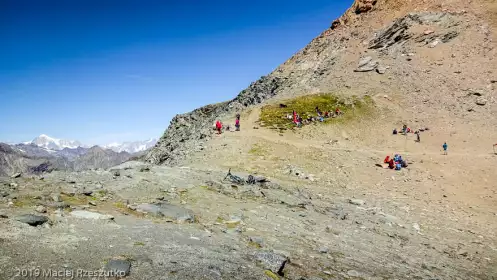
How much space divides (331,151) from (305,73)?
45.8 m

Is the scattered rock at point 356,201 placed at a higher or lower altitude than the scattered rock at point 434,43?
lower

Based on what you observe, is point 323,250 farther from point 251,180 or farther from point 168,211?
point 251,180

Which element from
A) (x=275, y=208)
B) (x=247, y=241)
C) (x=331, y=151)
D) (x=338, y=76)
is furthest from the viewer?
(x=338, y=76)

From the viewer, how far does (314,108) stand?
57.2 meters

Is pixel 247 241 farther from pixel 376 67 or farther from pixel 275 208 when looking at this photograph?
pixel 376 67

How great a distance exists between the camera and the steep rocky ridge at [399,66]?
5588cm

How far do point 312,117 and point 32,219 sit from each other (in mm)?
46345

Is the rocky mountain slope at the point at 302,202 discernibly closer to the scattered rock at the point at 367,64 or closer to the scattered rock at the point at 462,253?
the scattered rock at the point at 462,253

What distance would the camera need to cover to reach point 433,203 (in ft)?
86.5

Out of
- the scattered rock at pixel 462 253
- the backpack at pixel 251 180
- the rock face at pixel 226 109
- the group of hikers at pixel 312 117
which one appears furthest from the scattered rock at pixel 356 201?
the rock face at pixel 226 109

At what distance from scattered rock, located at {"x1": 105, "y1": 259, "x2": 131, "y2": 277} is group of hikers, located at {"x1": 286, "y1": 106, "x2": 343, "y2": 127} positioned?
139 ft

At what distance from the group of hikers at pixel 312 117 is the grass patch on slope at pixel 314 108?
0.53 m

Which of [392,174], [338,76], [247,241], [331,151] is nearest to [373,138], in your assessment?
[331,151]

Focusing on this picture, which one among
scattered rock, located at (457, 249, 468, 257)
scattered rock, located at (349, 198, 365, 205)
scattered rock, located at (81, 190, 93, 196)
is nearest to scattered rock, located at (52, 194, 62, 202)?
scattered rock, located at (81, 190, 93, 196)
